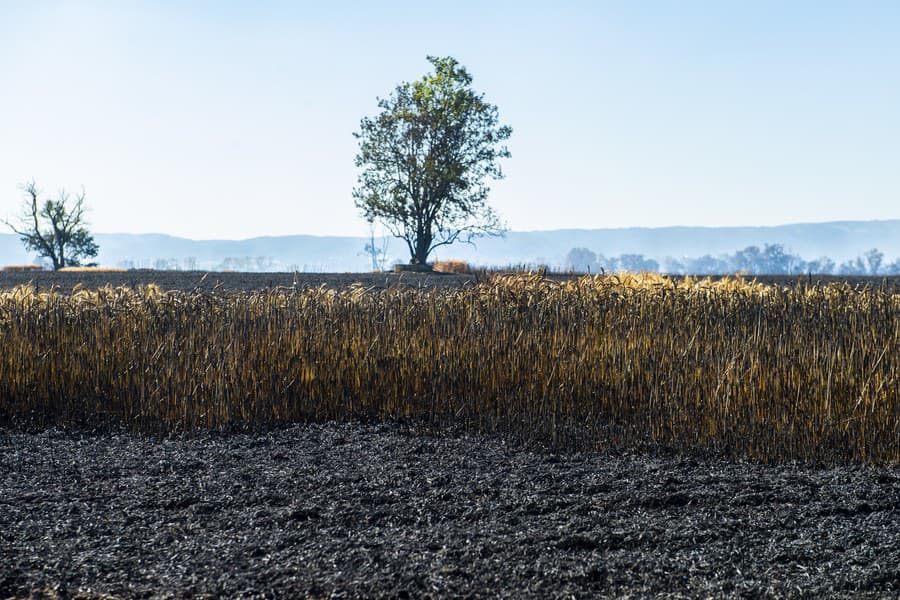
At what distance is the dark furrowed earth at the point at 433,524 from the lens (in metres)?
2.84

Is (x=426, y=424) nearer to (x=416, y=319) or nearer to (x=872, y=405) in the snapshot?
(x=416, y=319)

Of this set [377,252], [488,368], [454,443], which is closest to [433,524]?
[454,443]

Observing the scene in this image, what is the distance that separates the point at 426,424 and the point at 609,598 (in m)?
2.52

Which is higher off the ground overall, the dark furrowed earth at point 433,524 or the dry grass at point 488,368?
the dry grass at point 488,368

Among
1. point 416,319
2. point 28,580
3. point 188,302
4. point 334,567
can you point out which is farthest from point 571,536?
point 188,302

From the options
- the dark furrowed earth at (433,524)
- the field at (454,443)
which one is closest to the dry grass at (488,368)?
the field at (454,443)

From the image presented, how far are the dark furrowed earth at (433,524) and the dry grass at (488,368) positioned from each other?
0.38 meters

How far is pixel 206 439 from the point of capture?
16.2 ft

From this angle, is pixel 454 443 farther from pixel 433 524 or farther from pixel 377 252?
pixel 377 252

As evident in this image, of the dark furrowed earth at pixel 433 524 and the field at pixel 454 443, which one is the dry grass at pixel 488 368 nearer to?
the field at pixel 454 443

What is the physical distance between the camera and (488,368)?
538 cm

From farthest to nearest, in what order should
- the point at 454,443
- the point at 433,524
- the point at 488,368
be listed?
the point at 488,368
the point at 454,443
the point at 433,524

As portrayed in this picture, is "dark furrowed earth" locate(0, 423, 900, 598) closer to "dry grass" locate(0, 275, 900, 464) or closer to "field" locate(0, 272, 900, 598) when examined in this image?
"field" locate(0, 272, 900, 598)

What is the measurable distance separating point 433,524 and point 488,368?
208 cm
